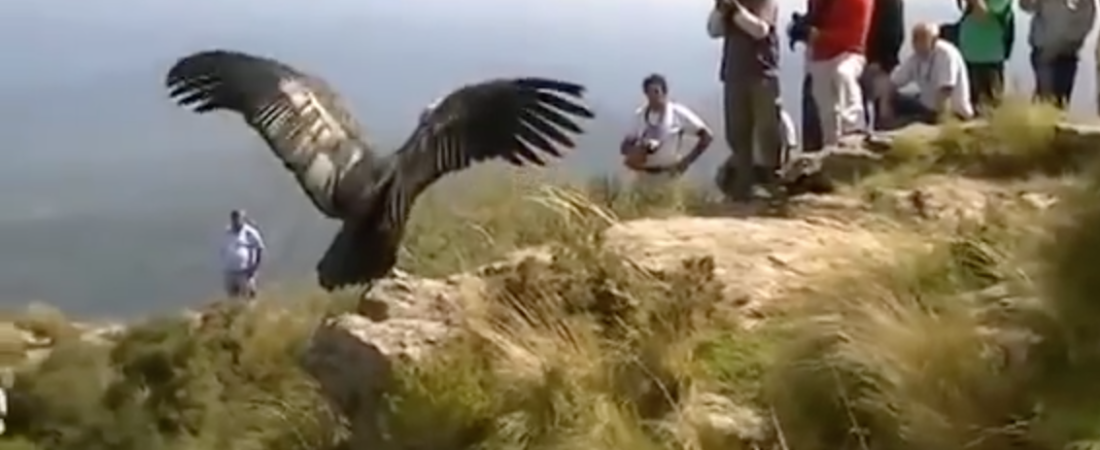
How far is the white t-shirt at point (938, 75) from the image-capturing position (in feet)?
41.7

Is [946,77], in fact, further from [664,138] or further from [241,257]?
[241,257]

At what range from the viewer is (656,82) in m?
13.0

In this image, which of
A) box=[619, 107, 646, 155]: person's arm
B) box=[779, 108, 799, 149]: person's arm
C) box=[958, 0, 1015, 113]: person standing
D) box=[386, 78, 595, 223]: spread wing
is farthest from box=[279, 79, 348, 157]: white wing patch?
box=[958, 0, 1015, 113]: person standing

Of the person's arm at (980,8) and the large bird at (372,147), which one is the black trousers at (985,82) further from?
the large bird at (372,147)

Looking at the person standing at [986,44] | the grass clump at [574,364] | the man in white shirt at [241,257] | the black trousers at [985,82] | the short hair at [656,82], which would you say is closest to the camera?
the grass clump at [574,364]

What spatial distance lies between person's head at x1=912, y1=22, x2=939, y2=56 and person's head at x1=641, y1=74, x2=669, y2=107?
4.57 feet

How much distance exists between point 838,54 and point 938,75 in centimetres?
86

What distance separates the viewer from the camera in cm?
1242

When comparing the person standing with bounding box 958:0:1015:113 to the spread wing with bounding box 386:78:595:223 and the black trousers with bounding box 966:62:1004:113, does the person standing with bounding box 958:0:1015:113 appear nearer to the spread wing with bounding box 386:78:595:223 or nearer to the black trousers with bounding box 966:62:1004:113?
the black trousers with bounding box 966:62:1004:113

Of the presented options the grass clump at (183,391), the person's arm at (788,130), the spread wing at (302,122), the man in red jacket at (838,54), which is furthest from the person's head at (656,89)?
the grass clump at (183,391)

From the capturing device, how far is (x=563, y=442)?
8.38 m

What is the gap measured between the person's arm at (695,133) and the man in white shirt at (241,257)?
700 cm

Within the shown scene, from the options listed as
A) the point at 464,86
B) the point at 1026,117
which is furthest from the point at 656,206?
the point at 1026,117

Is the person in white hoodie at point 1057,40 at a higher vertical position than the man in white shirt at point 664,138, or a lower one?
higher
